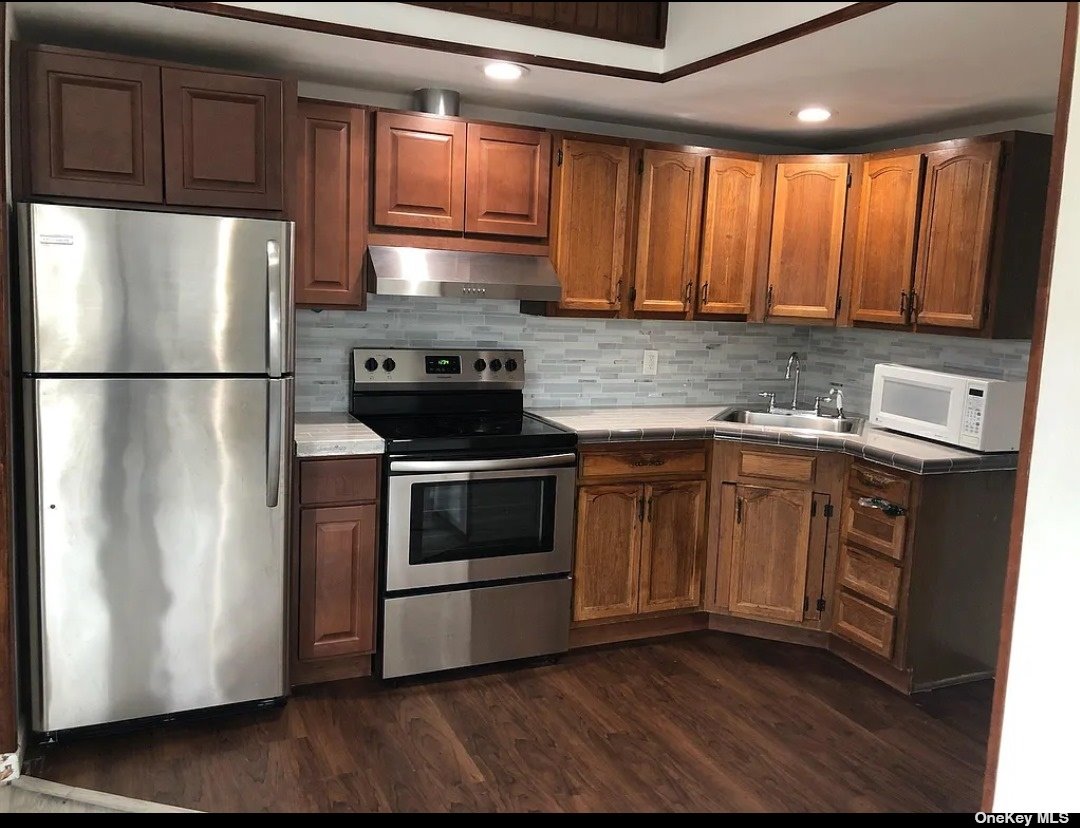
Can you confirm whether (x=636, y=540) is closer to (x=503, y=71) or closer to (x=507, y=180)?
(x=507, y=180)

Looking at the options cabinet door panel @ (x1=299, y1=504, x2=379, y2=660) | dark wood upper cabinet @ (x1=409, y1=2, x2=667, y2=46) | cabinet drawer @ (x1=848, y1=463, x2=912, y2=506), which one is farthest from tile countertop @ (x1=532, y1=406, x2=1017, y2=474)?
dark wood upper cabinet @ (x1=409, y1=2, x2=667, y2=46)

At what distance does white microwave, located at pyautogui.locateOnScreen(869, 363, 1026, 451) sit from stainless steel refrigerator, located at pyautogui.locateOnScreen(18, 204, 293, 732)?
2.27 m

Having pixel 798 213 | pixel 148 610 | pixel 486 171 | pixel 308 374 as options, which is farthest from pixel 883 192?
pixel 148 610

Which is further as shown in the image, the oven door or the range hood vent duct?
the range hood vent duct

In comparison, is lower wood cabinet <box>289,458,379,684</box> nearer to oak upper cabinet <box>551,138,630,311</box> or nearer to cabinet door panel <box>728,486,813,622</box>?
oak upper cabinet <box>551,138,630,311</box>

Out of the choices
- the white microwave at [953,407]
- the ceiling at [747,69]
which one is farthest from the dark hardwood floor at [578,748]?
the ceiling at [747,69]

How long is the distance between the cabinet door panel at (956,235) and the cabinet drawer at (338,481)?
215 centimetres

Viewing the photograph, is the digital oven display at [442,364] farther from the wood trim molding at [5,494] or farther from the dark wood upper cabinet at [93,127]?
the wood trim molding at [5,494]

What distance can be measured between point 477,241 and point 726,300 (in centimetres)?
113

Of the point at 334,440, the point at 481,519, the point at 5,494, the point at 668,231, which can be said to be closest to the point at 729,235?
the point at 668,231

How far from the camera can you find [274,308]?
2582 millimetres

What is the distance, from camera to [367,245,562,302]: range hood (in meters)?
3.04

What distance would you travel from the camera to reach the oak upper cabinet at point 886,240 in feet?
11.0

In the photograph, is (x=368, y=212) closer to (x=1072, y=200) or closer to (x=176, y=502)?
(x=176, y=502)
